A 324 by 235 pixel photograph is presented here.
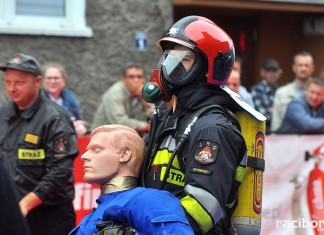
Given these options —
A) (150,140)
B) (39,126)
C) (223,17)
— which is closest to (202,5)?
(223,17)

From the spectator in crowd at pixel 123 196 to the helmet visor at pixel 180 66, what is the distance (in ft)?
1.14

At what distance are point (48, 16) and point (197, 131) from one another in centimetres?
806

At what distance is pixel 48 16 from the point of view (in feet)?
38.4

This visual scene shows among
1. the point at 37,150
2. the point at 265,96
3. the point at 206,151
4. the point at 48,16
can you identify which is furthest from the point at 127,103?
the point at 206,151

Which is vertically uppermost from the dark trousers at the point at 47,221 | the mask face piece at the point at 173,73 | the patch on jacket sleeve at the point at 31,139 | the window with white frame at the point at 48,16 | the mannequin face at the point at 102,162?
the window with white frame at the point at 48,16

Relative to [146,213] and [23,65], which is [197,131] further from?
[23,65]

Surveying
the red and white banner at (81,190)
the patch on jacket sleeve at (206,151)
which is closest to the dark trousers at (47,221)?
the red and white banner at (81,190)

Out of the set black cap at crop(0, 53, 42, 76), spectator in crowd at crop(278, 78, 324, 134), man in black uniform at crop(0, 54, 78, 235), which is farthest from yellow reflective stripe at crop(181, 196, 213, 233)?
spectator in crowd at crop(278, 78, 324, 134)

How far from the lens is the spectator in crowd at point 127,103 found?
955 cm

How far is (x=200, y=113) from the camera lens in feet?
13.4

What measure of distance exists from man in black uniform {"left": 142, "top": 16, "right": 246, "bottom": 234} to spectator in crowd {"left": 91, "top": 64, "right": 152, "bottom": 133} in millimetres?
5171

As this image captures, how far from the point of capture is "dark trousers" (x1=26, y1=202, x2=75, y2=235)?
21.2ft

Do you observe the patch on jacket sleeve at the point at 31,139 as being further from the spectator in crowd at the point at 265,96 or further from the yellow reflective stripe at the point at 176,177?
the spectator in crowd at the point at 265,96

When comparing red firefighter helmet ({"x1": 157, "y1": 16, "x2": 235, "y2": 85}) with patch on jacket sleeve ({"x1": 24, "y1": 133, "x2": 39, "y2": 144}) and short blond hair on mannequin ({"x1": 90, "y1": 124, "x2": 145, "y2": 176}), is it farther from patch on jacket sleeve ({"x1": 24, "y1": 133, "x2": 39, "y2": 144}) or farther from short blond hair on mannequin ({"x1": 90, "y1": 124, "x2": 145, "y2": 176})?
patch on jacket sleeve ({"x1": 24, "y1": 133, "x2": 39, "y2": 144})
